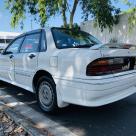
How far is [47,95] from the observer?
523 cm

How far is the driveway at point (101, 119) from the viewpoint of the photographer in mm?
4367

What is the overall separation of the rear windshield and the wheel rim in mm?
807

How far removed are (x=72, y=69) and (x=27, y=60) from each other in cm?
161

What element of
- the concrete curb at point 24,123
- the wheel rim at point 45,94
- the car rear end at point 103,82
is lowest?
the concrete curb at point 24,123

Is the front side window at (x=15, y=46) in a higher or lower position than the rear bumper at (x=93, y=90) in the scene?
higher

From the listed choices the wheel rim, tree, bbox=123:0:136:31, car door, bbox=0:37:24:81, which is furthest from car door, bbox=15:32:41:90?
tree, bbox=123:0:136:31

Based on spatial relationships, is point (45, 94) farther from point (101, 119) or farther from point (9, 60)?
point (9, 60)

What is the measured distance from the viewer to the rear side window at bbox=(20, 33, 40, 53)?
18.6 feet

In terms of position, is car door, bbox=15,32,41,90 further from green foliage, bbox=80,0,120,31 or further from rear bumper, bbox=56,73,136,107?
green foliage, bbox=80,0,120,31

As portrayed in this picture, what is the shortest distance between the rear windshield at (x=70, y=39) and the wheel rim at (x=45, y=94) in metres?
0.81

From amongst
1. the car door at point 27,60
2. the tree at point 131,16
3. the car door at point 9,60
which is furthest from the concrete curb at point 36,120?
the tree at point 131,16

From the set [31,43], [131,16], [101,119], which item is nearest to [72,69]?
[101,119]

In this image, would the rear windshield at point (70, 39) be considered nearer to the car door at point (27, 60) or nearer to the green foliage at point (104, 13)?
the car door at point (27, 60)

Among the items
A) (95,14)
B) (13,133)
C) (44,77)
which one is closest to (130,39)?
(95,14)
